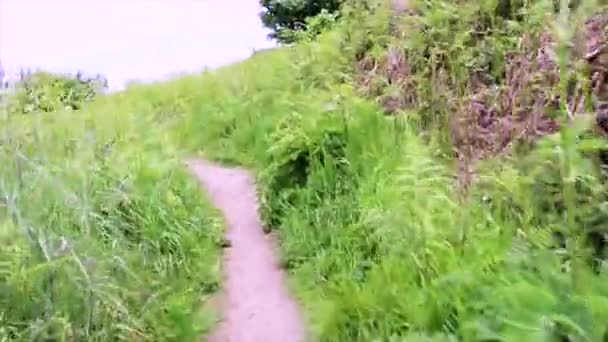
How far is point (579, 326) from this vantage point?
2689 mm

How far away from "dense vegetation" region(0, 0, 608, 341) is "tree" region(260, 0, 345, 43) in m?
6.35

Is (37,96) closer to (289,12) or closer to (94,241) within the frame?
(94,241)

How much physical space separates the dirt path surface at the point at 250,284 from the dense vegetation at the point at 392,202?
6.3 inches

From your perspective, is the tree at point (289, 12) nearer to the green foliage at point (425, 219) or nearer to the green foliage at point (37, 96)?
the green foliage at point (37, 96)

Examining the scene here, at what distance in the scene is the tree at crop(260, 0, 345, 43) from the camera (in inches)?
548

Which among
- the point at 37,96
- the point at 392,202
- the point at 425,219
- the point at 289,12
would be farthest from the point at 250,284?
the point at 289,12

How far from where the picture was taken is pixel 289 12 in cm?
1441

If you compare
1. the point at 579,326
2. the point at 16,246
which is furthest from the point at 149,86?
the point at 579,326

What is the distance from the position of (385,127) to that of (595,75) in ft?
6.36

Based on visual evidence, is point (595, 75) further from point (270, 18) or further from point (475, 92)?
point (270, 18)

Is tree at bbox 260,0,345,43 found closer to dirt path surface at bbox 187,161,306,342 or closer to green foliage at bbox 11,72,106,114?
green foliage at bbox 11,72,106,114

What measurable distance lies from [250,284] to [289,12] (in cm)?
964

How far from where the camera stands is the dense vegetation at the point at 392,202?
10.9 ft

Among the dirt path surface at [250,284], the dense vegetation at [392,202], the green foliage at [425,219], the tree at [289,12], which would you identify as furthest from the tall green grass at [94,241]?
the tree at [289,12]
